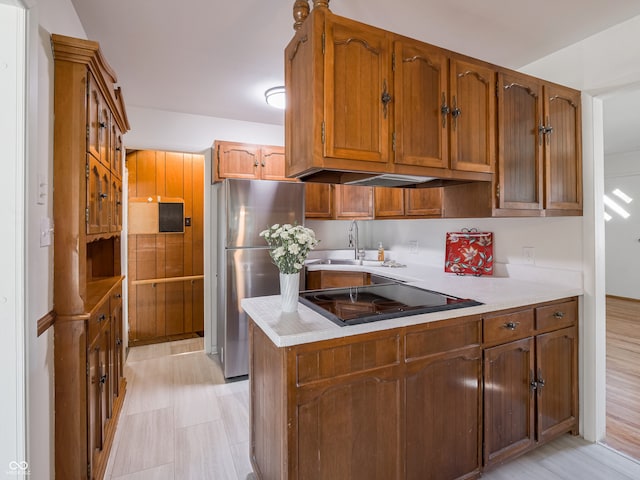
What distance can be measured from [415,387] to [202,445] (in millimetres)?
1460

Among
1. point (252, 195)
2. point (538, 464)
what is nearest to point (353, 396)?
point (538, 464)

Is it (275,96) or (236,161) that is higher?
(275,96)

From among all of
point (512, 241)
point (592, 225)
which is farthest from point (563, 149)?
point (512, 241)

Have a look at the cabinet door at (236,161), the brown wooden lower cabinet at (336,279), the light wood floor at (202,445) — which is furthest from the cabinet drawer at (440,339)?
the cabinet door at (236,161)

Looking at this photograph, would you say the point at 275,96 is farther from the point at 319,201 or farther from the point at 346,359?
the point at 346,359

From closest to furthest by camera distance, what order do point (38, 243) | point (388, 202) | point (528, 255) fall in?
point (38, 243), point (528, 255), point (388, 202)

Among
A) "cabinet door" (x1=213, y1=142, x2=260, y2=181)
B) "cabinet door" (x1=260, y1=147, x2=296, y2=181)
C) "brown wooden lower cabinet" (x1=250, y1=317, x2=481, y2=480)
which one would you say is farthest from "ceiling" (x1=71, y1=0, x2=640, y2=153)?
"brown wooden lower cabinet" (x1=250, y1=317, x2=481, y2=480)

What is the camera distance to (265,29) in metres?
1.96

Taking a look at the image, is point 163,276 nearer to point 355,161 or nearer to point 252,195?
point 252,195

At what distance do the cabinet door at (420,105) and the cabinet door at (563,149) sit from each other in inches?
32.5

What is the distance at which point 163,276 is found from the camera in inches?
164

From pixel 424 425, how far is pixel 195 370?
2401 mm

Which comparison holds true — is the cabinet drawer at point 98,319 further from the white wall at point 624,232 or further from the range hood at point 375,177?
the white wall at point 624,232

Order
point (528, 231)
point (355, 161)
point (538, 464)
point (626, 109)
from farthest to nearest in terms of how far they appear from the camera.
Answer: point (626, 109), point (528, 231), point (538, 464), point (355, 161)
